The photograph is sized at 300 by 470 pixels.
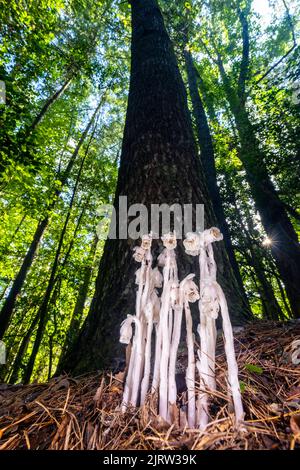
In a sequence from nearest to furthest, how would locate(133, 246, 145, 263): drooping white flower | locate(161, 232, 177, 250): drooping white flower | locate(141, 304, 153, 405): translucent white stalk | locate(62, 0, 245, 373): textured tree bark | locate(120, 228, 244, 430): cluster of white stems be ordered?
locate(120, 228, 244, 430): cluster of white stems
locate(141, 304, 153, 405): translucent white stalk
locate(161, 232, 177, 250): drooping white flower
locate(133, 246, 145, 263): drooping white flower
locate(62, 0, 245, 373): textured tree bark

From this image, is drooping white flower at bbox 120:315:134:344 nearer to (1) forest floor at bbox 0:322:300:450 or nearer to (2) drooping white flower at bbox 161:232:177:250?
(1) forest floor at bbox 0:322:300:450

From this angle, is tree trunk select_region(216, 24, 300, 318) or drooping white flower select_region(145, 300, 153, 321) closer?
drooping white flower select_region(145, 300, 153, 321)

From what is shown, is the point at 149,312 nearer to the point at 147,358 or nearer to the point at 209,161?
the point at 147,358

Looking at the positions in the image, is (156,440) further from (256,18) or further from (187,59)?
(256,18)

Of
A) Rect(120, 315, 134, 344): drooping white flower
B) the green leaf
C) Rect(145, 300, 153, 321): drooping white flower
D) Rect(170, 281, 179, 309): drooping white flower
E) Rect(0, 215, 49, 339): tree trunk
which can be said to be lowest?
the green leaf

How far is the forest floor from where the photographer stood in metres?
0.80

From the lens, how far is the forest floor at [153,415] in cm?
80

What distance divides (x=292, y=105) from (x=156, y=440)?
6.24m

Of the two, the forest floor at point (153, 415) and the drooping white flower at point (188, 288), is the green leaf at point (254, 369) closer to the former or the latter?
the forest floor at point (153, 415)

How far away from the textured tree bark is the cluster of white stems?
14.8 inches

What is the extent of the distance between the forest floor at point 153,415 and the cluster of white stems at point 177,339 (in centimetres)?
6

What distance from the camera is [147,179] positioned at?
2135 millimetres

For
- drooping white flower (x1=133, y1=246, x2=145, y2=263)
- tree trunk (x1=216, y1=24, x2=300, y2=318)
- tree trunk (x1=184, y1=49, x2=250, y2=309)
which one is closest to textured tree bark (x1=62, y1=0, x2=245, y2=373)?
drooping white flower (x1=133, y1=246, x2=145, y2=263)

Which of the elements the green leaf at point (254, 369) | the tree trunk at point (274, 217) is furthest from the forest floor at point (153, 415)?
the tree trunk at point (274, 217)
